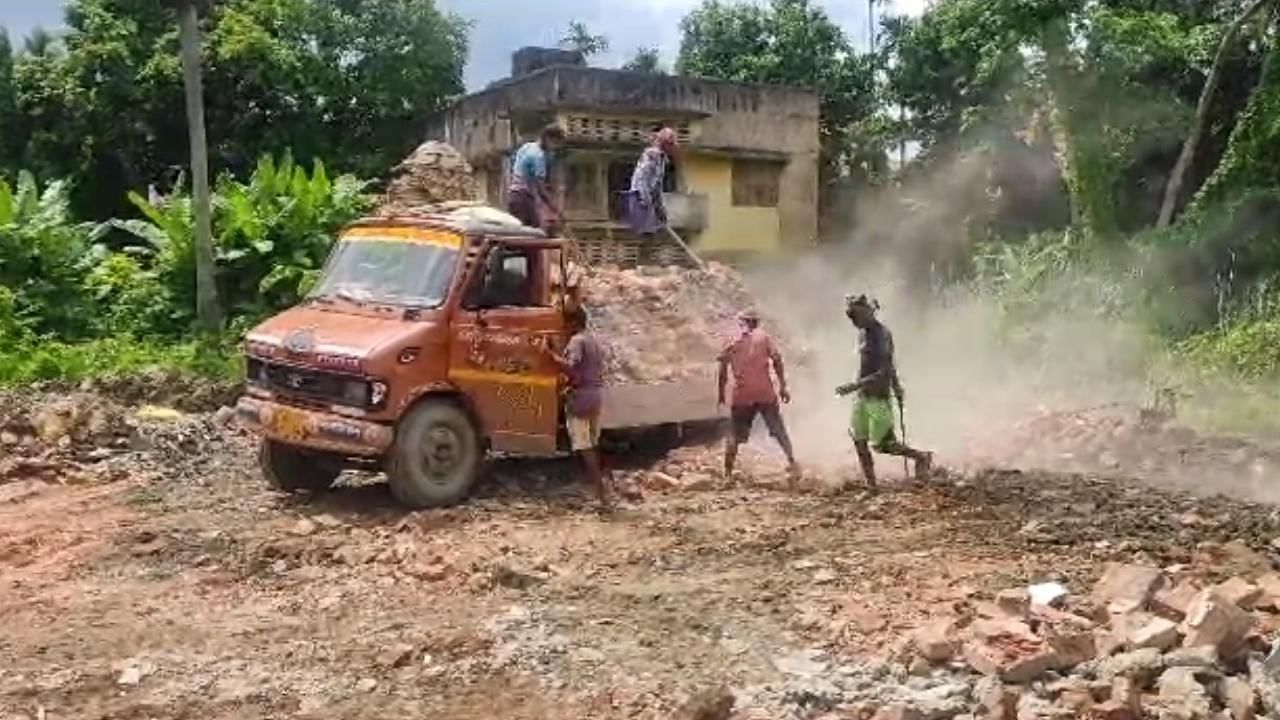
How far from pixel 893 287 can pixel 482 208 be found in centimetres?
1650

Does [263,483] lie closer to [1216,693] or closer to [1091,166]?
[1216,693]

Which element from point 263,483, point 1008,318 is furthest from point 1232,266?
point 263,483

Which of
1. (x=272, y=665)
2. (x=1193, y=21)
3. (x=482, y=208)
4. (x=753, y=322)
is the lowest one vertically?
(x=272, y=665)

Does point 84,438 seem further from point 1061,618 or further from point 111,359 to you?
point 1061,618

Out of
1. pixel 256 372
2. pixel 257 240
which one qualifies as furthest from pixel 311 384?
pixel 257 240

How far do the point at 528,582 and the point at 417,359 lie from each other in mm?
2281

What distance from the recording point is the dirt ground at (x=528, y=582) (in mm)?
6711

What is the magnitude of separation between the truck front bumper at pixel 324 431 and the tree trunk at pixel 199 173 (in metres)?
8.30

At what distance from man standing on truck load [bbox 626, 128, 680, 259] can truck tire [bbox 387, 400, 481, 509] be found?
5987 mm

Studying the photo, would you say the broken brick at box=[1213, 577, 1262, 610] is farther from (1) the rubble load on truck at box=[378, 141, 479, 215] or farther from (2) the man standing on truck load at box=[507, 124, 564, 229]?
(1) the rubble load on truck at box=[378, 141, 479, 215]

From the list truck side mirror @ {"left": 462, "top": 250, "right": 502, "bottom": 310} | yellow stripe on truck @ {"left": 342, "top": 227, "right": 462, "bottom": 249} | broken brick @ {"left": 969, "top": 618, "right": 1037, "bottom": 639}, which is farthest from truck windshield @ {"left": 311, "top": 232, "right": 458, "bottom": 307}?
broken brick @ {"left": 969, "top": 618, "right": 1037, "bottom": 639}

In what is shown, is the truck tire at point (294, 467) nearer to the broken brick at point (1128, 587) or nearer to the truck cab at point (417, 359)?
the truck cab at point (417, 359)

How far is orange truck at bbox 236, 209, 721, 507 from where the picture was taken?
32.6ft

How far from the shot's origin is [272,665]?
708 centimetres
